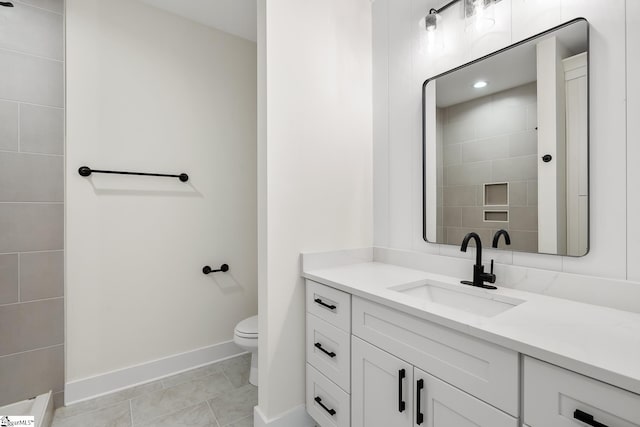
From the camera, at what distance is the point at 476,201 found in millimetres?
1433

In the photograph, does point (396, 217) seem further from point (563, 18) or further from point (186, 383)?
point (186, 383)

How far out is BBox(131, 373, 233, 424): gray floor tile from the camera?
1697 millimetres

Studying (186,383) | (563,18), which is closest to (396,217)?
(563,18)

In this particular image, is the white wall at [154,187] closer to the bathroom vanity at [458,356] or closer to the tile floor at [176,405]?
the tile floor at [176,405]

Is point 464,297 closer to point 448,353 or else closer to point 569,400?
point 448,353

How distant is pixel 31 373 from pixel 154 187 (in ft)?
4.01

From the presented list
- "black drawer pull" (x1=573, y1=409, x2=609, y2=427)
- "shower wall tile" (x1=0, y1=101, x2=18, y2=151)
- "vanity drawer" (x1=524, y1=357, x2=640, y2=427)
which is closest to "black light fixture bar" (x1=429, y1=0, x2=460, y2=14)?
"vanity drawer" (x1=524, y1=357, x2=640, y2=427)

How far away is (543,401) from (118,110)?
2450mm

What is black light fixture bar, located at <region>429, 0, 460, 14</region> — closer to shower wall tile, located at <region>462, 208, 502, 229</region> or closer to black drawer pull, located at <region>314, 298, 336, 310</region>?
shower wall tile, located at <region>462, 208, 502, 229</region>

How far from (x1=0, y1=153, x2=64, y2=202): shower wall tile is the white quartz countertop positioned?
1.72 meters

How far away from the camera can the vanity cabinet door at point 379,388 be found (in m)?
1.03

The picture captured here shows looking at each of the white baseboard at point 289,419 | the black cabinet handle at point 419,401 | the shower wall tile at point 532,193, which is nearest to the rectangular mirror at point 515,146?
the shower wall tile at point 532,193

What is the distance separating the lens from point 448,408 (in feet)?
2.98

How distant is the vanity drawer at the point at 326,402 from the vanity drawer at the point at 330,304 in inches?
11.4
